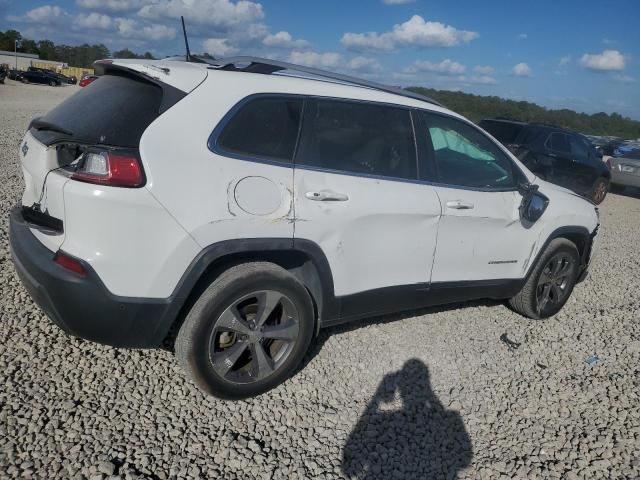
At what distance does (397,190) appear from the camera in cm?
318

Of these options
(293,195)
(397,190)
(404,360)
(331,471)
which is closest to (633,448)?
(404,360)

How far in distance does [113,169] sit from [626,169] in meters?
13.9

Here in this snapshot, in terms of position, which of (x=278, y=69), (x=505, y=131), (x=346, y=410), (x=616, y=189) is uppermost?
(x=505, y=131)

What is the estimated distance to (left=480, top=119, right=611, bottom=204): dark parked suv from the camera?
1017cm

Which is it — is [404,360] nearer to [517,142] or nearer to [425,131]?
[425,131]

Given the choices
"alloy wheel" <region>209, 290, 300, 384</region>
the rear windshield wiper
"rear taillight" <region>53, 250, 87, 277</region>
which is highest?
the rear windshield wiper

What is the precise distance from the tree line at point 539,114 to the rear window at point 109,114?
31375mm

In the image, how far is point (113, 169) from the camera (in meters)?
2.33

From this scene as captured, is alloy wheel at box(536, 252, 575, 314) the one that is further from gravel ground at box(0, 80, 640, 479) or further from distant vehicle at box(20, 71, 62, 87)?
distant vehicle at box(20, 71, 62, 87)

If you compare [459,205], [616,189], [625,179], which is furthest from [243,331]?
[616,189]

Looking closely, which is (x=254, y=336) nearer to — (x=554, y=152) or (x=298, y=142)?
(x=298, y=142)

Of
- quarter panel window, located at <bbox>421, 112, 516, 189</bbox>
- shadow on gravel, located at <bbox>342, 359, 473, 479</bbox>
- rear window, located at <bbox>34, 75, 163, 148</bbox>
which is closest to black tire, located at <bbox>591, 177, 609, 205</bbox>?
quarter panel window, located at <bbox>421, 112, 516, 189</bbox>

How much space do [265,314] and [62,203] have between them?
3.86ft

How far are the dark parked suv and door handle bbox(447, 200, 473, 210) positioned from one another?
22.5ft
